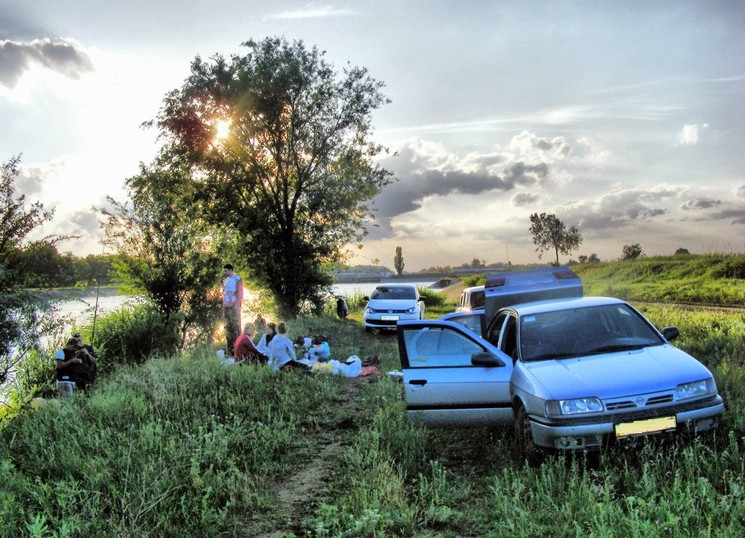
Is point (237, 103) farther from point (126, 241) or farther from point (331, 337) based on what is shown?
point (331, 337)

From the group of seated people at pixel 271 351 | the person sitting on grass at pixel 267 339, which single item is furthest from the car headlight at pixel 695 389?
the person sitting on grass at pixel 267 339

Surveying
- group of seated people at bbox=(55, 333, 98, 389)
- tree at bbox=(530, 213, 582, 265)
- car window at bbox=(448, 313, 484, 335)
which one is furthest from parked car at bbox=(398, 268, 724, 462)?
tree at bbox=(530, 213, 582, 265)

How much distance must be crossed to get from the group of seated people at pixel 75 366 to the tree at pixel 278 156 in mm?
15755

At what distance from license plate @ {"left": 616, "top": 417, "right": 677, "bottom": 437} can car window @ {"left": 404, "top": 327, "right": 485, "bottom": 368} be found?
203 cm

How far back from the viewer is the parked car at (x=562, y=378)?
18.4ft

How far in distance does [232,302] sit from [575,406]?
442 inches

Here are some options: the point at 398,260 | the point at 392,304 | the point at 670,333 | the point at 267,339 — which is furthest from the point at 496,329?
the point at 398,260

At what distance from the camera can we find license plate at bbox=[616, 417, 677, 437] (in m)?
5.55

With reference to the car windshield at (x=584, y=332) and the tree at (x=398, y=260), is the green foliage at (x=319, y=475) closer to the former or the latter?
the car windshield at (x=584, y=332)

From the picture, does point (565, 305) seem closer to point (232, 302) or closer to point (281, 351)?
point (281, 351)

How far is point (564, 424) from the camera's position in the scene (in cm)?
561

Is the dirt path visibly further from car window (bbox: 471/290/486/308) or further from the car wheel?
car window (bbox: 471/290/486/308)

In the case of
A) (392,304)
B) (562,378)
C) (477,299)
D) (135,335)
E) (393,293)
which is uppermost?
(562,378)

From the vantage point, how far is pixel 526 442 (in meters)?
6.29
